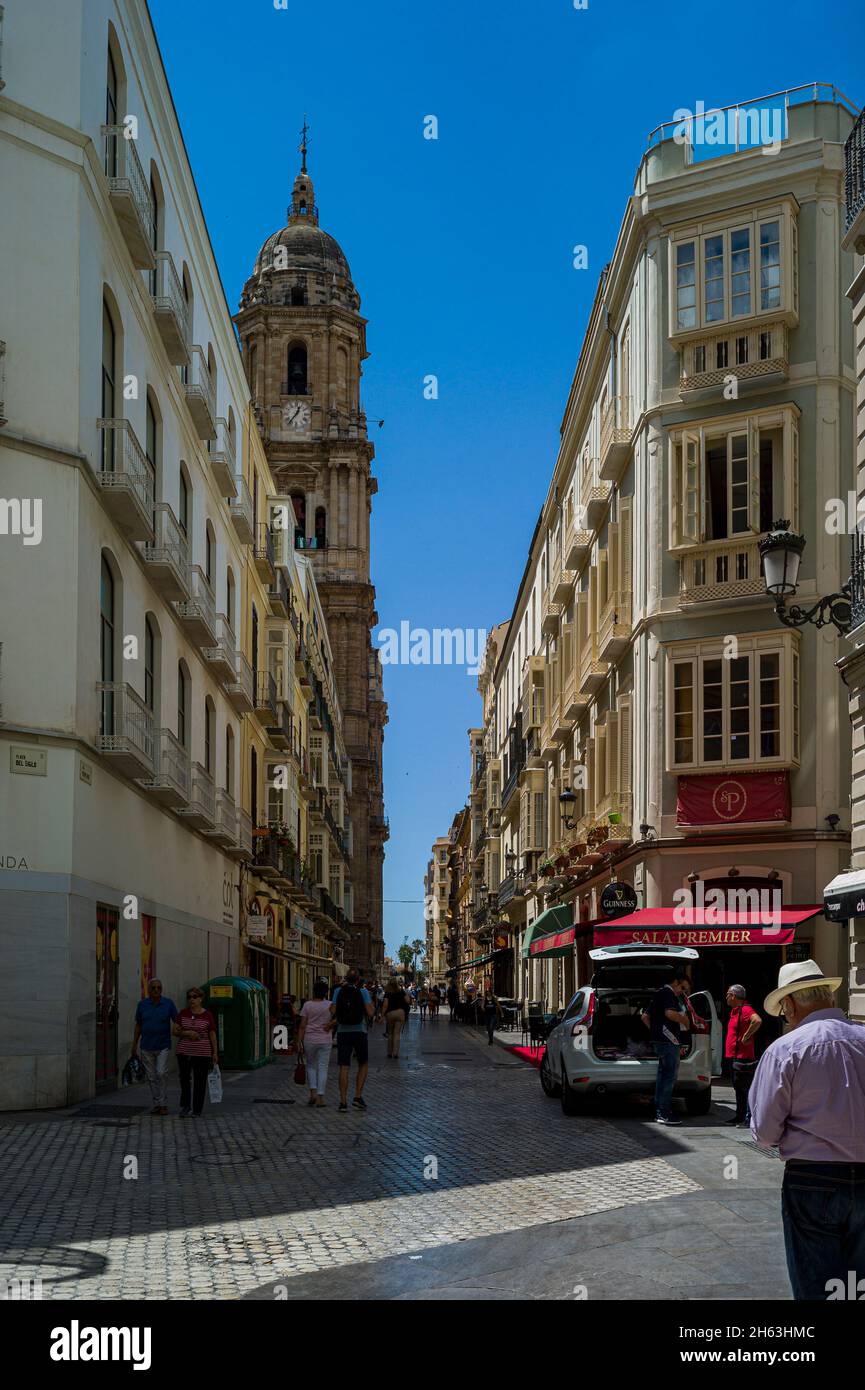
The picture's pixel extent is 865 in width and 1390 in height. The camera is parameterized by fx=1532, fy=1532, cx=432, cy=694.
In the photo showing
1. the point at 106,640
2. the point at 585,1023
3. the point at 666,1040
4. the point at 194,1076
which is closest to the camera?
the point at 666,1040

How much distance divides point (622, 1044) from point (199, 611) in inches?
475

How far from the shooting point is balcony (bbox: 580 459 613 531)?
109ft

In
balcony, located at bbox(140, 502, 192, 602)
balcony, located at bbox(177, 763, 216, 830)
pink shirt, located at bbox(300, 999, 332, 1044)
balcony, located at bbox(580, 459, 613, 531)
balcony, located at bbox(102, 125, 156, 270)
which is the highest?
balcony, located at bbox(102, 125, 156, 270)

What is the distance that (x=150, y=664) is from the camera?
81.0ft

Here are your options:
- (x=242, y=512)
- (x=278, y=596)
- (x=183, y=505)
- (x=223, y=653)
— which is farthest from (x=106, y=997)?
(x=278, y=596)

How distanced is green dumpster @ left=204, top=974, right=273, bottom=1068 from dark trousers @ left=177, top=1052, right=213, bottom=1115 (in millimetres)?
8338

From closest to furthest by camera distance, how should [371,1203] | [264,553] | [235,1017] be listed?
[371,1203] < [235,1017] < [264,553]

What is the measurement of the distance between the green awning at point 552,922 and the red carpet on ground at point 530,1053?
13.9ft

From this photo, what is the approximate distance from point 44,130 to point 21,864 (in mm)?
9003

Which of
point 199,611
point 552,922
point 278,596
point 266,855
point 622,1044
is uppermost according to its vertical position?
point 278,596

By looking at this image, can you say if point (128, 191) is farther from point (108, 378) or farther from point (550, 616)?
point (550, 616)

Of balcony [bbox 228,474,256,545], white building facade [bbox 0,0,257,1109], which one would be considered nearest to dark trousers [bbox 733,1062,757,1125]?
white building facade [bbox 0,0,257,1109]

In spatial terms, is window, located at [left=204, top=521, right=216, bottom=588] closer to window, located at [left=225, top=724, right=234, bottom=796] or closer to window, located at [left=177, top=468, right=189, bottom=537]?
window, located at [left=177, top=468, right=189, bottom=537]

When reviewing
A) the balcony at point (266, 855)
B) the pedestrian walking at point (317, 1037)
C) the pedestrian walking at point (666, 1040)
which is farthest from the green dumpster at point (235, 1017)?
the balcony at point (266, 855)
